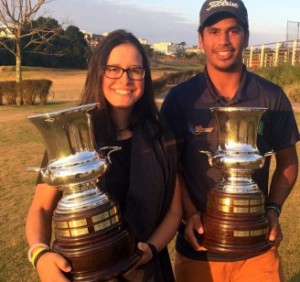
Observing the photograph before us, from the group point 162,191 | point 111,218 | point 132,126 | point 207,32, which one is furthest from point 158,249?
point 207,32

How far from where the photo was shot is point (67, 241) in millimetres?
1901

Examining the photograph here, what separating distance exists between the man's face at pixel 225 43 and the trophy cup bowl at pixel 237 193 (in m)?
0.49

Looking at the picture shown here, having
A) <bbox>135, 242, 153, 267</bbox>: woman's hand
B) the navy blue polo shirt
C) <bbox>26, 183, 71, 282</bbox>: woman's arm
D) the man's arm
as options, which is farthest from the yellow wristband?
the man's arm

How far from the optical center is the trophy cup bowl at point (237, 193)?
2186 millimetres

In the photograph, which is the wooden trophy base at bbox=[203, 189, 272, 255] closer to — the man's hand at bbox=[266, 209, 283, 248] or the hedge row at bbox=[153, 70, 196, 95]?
the man's hand at bbox=[266, 209, 283, 248]

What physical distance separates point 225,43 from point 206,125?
0.46 meters

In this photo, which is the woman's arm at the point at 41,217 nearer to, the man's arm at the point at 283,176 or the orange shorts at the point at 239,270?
the orange shorts at the point at 239,270

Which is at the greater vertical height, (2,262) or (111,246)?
(111,246)

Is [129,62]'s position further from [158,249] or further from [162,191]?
[158,249]

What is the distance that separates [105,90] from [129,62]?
0.59 ft

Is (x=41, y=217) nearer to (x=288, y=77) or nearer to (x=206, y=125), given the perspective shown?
(x=206, y=125)

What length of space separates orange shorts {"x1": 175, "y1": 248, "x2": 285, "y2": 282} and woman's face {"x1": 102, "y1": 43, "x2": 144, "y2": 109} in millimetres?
1053

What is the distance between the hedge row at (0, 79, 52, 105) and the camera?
2050cm

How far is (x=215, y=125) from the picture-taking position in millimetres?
2629
